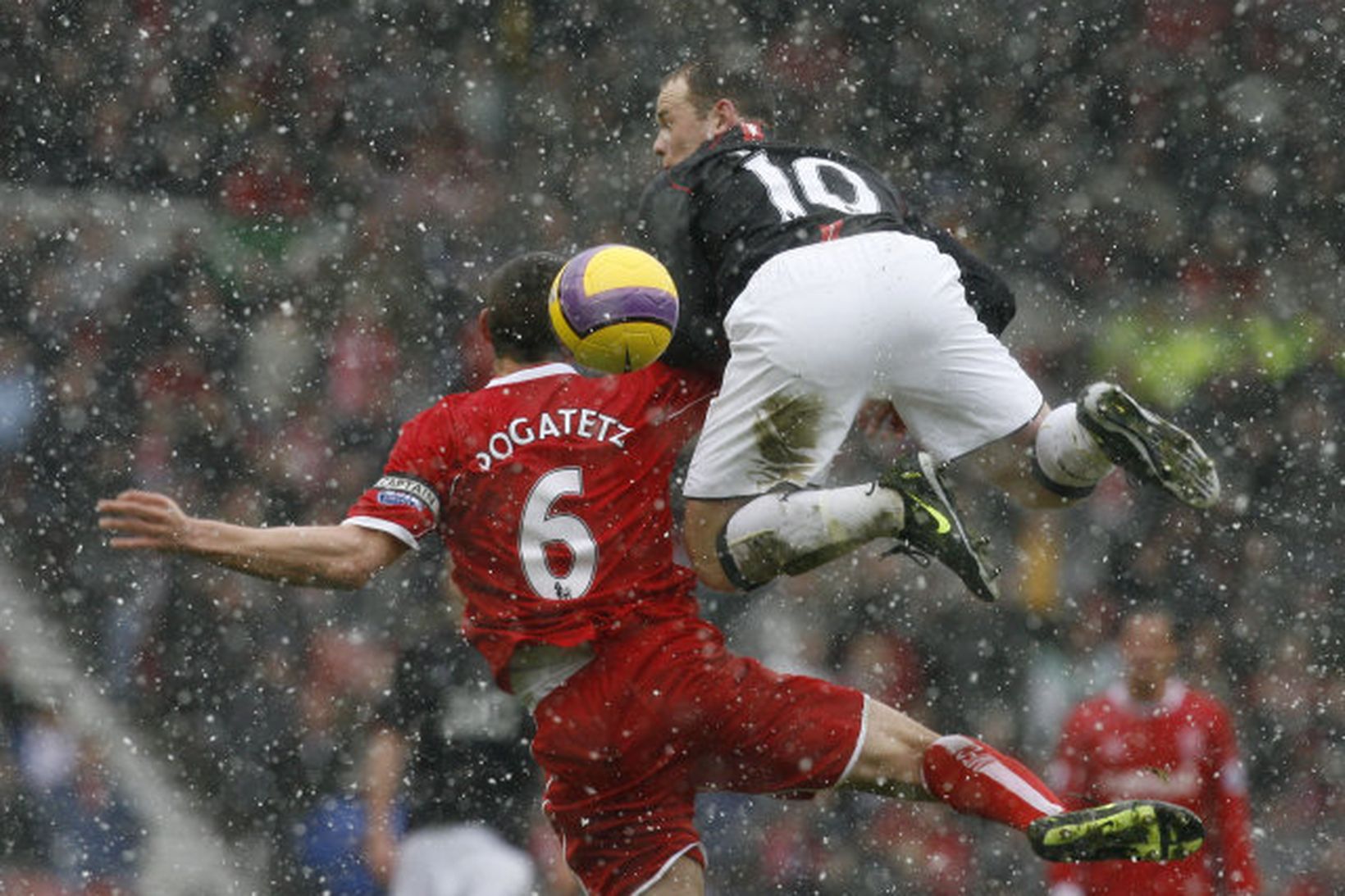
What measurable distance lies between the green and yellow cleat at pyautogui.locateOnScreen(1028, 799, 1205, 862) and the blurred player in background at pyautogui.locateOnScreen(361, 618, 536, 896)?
3.27 metres

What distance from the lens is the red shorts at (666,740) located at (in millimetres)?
5430

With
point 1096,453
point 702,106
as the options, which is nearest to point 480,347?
point 702,106

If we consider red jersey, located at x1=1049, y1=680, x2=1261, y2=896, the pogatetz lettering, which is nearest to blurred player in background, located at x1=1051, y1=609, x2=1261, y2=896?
red jersey, located at x1=1049, y1=680, x2=1261, y2=896

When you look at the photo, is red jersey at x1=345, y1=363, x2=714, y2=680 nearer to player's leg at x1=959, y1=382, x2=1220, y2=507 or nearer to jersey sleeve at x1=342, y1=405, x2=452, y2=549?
jersey sleeve at x1=342, y1=405, x2=452, y2=549

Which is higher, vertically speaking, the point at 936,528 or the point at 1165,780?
the point at 936,528

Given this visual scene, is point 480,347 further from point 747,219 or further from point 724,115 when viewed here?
point 747,219

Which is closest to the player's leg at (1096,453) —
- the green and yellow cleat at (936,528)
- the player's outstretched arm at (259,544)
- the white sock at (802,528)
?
the green and yellow cleat at (936,528)

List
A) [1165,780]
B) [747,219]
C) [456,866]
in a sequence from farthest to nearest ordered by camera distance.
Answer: [456,866]
[1165,780]
[747,219]

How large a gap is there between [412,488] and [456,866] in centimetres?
299

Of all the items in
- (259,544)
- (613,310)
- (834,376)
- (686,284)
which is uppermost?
(686,284)

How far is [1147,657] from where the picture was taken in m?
7.48

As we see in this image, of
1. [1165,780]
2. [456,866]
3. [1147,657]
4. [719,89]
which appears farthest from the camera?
[456,866]

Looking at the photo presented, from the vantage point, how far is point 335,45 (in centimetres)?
1096

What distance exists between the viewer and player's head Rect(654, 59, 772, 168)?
6059 mm
